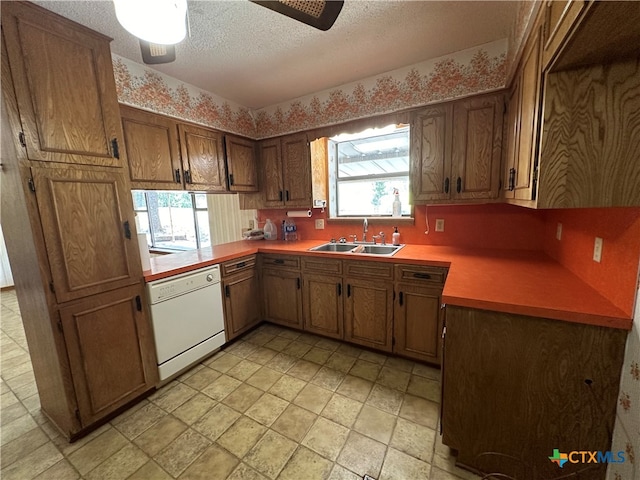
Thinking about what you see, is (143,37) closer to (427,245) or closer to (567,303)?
(567,303)

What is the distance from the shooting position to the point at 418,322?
6.82ft

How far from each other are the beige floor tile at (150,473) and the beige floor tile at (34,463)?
1.65 ft

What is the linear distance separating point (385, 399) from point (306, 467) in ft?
2.31

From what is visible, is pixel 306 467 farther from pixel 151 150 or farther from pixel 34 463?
pixel 151 150

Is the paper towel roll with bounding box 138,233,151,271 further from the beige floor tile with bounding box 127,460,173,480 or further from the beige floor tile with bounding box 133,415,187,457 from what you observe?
the beige floor tile with bounding box 127,460,173,480

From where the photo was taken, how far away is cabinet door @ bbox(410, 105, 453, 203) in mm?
2109

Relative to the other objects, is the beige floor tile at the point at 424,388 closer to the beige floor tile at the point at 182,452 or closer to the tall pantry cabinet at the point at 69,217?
the beige floor tile at the point at 182,452

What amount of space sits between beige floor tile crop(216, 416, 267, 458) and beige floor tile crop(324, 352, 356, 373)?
76 centimetres

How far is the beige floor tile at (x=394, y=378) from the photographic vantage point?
1.93 m

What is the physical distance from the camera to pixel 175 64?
6.73ft

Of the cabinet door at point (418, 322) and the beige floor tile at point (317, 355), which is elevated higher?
the cabinet door at point (418, 322)

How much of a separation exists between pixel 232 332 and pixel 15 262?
1590 millimetres

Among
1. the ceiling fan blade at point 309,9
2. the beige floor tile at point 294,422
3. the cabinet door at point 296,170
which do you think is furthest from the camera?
the cabinet door at point 296,170

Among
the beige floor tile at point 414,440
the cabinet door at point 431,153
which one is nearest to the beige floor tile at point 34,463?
the beige floor tile at point 414,440
